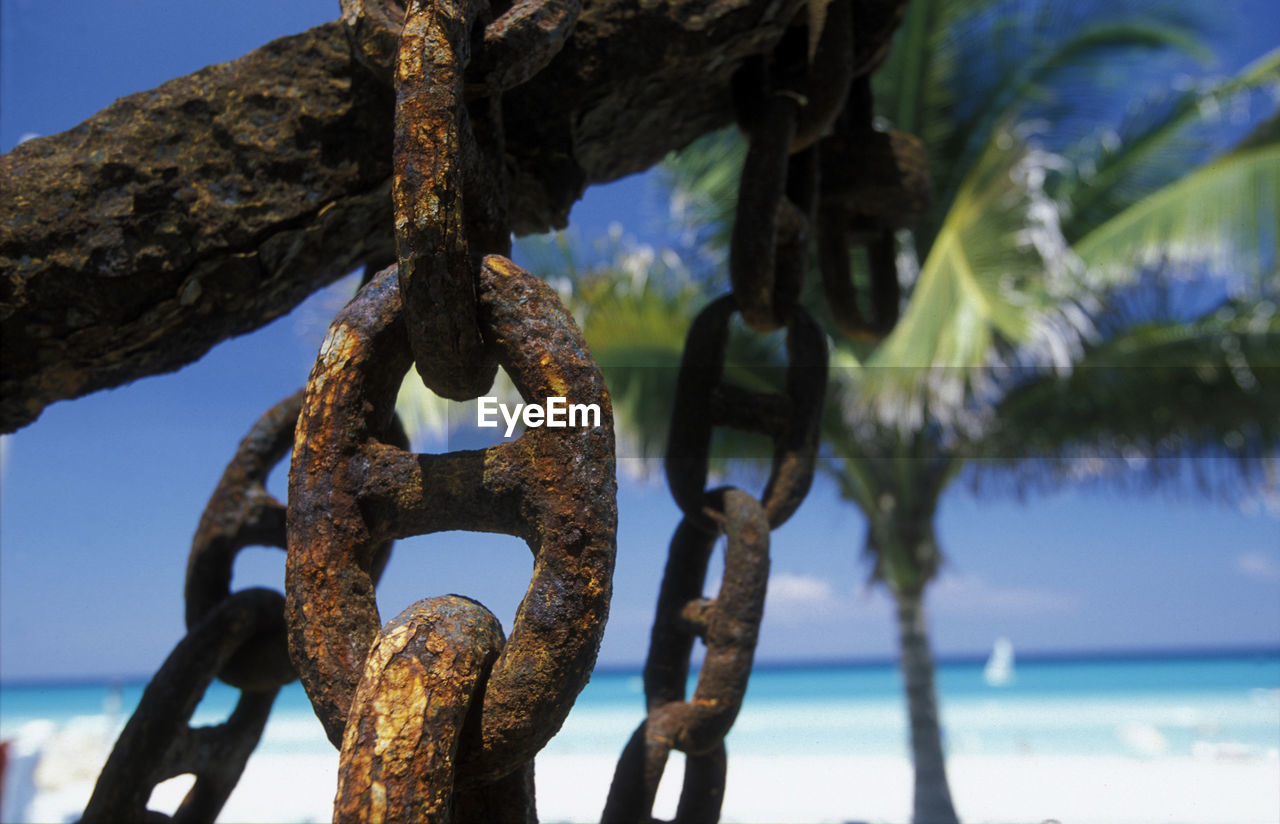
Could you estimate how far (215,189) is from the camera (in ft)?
4.50

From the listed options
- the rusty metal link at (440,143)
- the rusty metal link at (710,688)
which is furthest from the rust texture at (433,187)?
the rusty metal link at (710,688)

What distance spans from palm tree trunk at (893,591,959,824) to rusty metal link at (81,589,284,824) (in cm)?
804

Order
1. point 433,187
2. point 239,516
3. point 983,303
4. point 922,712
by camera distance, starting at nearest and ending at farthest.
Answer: point 433,187 < point 239,516 < point 983,303 < point 922,712

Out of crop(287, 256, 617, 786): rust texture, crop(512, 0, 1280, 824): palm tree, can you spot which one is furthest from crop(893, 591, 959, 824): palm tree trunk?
crop(287, 256, 617, 786): rust texture

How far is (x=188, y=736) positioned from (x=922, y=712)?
8643 mm

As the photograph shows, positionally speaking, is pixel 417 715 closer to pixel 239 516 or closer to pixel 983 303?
pixel 239 516

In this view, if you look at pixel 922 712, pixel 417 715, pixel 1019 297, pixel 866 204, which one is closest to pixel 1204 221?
pixel 1019 297

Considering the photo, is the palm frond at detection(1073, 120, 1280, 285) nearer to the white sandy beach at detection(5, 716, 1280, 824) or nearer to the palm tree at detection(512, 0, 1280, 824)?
the palm tree at detection(512, 0, 1280, 824)

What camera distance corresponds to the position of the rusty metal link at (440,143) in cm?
89

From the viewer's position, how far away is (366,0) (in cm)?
105

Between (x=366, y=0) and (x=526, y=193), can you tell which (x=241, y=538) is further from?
(x=366, y=0)

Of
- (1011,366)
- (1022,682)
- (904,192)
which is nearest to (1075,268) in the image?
(1011,366)

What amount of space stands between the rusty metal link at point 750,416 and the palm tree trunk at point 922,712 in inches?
308

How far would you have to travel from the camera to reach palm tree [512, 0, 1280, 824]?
7379mm
